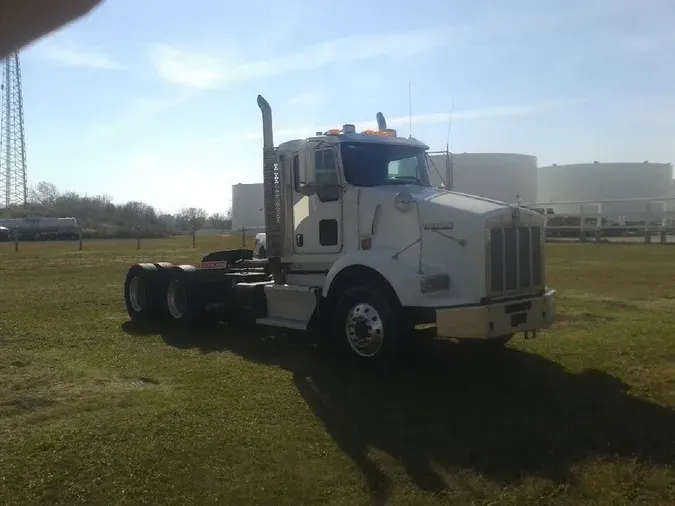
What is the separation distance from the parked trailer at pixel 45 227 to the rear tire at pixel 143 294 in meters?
51.5

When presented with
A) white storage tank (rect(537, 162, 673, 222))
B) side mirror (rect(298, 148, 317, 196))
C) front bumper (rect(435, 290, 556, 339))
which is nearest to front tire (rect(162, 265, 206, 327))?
side mirror (rect(298, 148, 317, 196))

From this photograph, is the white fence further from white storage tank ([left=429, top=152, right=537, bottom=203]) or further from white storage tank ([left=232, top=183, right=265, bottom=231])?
white storage tank ([left=232, top=183, right=265, bottom=231])

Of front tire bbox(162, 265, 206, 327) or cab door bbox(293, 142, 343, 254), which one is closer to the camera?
cab door bbox(293, 142, 343, 254)

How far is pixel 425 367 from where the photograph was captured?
8031 mm

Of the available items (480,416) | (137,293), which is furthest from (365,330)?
(137,293)

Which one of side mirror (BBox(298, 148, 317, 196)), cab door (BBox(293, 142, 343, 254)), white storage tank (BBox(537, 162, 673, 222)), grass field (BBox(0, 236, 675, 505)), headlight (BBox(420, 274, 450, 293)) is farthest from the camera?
white storage tank (BBox(537, 162, 673, 222))

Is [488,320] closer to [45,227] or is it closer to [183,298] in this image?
[183,298]

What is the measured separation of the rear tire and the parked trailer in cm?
5152

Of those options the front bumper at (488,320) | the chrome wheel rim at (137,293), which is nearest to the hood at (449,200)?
the front bumper at (488,320)

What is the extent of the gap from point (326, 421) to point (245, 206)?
205ft

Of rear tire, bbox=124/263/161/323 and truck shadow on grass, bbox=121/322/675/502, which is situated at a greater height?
rear tire, bbox=124/263/161/323

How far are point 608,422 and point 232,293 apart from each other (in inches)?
238

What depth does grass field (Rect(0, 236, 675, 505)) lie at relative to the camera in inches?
178

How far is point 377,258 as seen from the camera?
7746 millimetres
